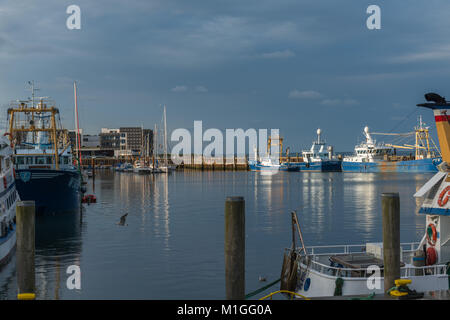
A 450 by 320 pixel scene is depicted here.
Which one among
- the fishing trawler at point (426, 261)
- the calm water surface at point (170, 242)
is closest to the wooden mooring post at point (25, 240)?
the calm water surface at point (170, 242)

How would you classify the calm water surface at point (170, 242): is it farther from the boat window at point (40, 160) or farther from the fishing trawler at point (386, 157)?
the fishing trawler at point (386, 157)

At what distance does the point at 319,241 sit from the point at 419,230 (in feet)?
39.1

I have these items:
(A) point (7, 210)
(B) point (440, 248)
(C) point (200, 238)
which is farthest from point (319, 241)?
(A) point (7, 210)

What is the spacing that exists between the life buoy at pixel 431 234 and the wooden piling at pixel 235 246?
10543 millimetres

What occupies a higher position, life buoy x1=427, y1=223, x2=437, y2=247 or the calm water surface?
life buoy x1=427, y1=223, x2=437, y2=247

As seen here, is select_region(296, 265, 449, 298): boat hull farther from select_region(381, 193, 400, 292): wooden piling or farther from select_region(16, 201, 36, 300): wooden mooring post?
select_region(16, 201, 36, 300): wooden mooring post

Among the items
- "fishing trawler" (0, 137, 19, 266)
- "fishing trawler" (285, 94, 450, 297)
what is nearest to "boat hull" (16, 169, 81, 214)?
"fishing trawler" (0, 137, 19, 266)

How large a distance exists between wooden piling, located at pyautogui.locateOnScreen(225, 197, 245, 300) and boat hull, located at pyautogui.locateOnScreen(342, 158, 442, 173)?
16514cm

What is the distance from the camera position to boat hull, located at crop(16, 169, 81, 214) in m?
48.1

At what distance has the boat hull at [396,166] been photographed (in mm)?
166750

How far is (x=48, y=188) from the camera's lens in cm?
5078

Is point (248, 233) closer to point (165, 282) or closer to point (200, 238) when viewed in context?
point (200, 238)
